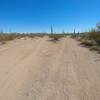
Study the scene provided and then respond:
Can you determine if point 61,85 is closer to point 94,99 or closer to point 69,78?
point 69,78

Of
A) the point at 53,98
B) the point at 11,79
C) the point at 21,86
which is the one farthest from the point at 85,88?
the point at 11,79

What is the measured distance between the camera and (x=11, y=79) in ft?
18.2

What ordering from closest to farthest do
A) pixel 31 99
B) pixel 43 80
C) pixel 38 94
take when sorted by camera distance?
pixel 31 99 < pixel 38 94 < pixel 43 80

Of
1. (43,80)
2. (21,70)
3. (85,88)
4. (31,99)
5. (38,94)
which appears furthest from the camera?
(21,70)

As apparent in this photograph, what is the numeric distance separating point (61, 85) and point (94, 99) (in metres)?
1.32

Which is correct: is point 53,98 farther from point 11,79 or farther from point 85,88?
point 11,79

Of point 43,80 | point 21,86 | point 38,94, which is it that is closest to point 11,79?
point 21,86

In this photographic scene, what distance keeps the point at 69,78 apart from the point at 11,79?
7.78 ft

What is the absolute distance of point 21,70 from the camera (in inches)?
270

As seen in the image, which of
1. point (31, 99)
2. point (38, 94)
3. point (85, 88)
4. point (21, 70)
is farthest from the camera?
point (21, 70)

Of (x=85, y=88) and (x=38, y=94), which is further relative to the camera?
(x=85, y=88)

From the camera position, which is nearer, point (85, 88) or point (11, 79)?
point (85, 88)

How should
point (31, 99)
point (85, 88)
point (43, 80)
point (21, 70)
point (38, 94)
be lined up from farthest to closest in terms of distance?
point (21, 70), point (43, 80), point (85, 88), point (38, 94), point (31, 99)

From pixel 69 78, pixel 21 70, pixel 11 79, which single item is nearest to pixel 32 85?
pixel 11 79
